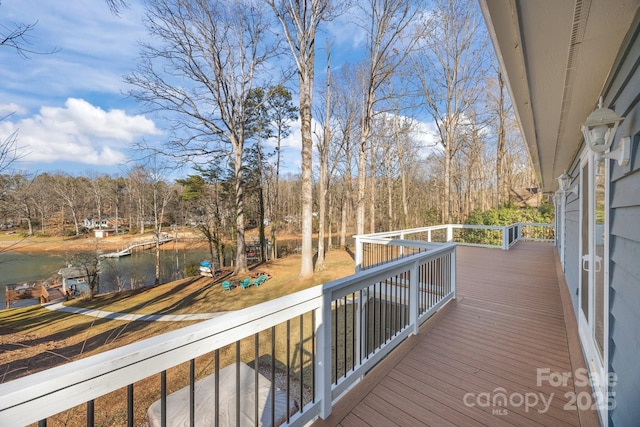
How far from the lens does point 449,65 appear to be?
41.2 feet

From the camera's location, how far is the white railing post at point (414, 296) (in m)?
2.96

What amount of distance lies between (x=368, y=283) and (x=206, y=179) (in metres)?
16.1

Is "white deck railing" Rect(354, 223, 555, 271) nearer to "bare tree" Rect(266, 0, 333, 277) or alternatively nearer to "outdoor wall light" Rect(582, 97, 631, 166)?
"outdoor wall light" Rect(582, 97, 631, 166)

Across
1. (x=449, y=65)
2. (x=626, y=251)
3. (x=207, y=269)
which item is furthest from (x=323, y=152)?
(x=626, y=251)

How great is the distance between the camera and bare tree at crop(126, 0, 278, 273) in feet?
32.2

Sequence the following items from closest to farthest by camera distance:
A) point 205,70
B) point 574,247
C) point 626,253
Answer: point 626,253, point 574,247, point 205,70

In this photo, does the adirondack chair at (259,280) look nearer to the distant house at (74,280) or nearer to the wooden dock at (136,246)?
the distant house at (74,280)

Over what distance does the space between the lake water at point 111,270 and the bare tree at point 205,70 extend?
309 inches

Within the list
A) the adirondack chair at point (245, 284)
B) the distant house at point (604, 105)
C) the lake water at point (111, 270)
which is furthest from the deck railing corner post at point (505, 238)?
the lake water at point (111, 270)

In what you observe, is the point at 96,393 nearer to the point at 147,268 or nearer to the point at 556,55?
the point at 556,55

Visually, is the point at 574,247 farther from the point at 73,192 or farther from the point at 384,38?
the point at 73,192

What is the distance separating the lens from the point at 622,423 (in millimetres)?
1347

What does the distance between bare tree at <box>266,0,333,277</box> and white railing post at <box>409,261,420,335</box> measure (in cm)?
625

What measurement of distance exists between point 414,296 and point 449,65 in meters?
13.5
